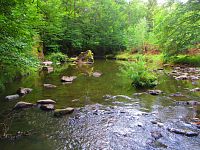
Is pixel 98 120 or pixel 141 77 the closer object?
pixel 98 120

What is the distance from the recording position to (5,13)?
27.2ft

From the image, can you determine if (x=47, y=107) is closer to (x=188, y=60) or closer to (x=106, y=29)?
(x=188, y=60)

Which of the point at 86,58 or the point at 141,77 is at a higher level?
the point at 86,58

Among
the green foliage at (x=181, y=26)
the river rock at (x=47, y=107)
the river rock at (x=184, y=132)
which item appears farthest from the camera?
→ the green foliage at (x=181, y=26)

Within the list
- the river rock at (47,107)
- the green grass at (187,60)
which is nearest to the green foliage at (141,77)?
the river rock at (47,107)

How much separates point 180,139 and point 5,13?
7084 millimetres

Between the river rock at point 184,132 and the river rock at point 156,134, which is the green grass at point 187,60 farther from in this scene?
the river rock at point 156,134

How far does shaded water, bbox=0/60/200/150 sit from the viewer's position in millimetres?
6113

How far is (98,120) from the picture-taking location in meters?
7.91

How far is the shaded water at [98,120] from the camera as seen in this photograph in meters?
6.11

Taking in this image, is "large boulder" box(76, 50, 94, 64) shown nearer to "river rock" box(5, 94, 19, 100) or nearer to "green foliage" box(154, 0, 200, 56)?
"green foliage" box(154, 0, 200, 56)

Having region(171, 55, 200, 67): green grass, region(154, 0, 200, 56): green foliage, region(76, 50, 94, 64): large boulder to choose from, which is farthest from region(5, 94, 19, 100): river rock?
region(76, 50, 94, 64): large boulder

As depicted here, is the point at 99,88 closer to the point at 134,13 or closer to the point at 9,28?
the point at 9,28

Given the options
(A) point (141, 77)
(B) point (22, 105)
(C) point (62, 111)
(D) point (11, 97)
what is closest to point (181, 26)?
(A) point (141, 77)
